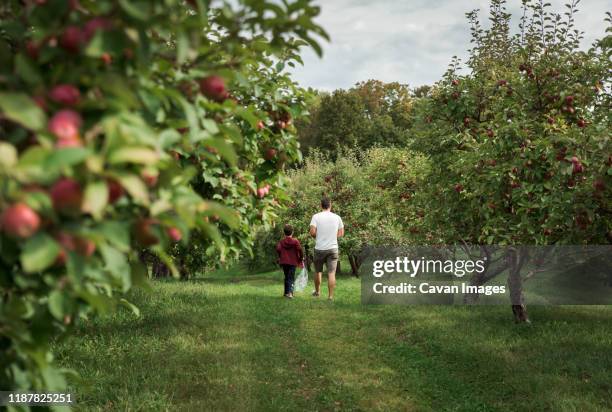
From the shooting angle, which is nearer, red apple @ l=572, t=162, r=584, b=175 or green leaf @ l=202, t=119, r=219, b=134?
green leaf @ l=202, t=119, r=219, b=134

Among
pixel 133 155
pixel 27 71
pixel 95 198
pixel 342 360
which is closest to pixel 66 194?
pixel 95 198

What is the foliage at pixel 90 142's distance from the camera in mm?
1434

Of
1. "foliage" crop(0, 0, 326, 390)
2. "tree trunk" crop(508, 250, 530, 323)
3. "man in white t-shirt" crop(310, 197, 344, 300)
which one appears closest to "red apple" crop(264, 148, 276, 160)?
"foliage" crop(0, 0, 326, 390)

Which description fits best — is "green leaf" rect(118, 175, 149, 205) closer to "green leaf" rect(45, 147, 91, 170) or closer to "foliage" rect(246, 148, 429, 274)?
"green leaf" rect(45, 147, 91, 170)

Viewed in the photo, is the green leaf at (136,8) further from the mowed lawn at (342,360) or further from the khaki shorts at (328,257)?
the khaki shorts at (328,257)

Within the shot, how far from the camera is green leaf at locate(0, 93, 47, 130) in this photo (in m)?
1.46

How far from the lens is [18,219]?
54.3 inches

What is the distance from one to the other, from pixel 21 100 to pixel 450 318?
25.7ft

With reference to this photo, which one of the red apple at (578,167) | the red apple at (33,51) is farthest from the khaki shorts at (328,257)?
the red apple at (33,51)

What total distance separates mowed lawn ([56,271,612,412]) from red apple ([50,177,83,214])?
1.53m

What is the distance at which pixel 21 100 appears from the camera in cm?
150

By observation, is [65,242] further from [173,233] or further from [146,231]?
[173,233]

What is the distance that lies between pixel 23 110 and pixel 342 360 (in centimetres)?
569

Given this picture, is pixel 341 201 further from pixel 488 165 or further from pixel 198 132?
pixel 198 132
